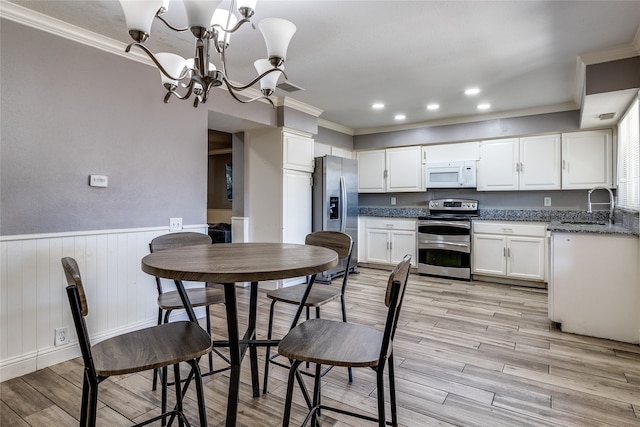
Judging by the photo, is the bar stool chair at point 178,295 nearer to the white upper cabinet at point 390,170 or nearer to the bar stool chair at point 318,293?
the bar stool chair at point 318,293

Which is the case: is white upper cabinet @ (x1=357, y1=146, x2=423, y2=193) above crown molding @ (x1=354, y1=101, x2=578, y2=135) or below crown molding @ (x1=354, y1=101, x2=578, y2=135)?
below

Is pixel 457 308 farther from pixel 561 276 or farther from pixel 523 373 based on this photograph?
pixel 523 373

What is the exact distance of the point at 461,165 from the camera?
4.98 meters

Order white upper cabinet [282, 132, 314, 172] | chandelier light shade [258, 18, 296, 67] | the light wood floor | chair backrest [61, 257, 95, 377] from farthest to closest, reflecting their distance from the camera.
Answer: white upper cabinet [282, 132, 314, 172] < the light wood floor < chandelier light shade [258, 18, 296, 67] < chair backrest [61, 257, 95, 377]

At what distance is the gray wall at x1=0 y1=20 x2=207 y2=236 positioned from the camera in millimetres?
2137

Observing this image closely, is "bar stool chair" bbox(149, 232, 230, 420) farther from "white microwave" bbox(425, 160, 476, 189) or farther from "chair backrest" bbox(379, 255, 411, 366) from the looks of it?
"white microwave" bbox(425, 160, 476, 189)

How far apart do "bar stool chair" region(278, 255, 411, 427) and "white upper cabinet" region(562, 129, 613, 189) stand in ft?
13.5

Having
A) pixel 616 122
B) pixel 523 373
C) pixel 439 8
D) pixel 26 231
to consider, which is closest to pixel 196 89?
pixel 26 231

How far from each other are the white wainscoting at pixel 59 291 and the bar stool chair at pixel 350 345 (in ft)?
6.17

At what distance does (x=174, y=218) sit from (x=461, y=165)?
4036 mm

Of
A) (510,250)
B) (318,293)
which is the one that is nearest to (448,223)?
(510,250)

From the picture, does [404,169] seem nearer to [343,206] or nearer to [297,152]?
[343,206]

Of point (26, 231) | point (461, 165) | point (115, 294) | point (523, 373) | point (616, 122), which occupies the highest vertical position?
point (616, 122)

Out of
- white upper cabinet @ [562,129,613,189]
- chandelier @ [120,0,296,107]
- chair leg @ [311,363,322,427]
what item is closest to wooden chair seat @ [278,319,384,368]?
chair leg @ [311,363,322,427]
